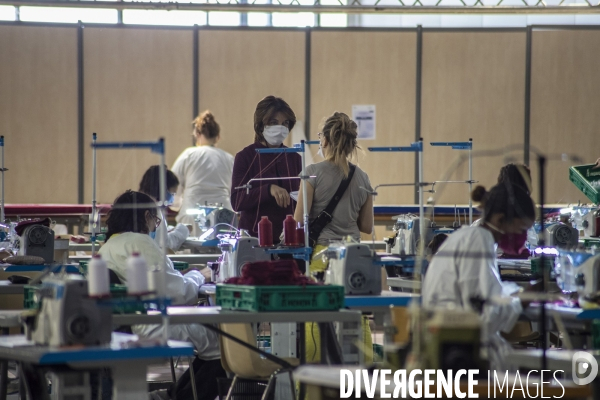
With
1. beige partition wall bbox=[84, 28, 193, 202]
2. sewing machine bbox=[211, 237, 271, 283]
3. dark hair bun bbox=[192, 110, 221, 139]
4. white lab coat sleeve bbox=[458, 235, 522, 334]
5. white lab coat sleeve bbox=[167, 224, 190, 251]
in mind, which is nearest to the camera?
white lab coat sleeve bbox=[458, 235, 522, 334]

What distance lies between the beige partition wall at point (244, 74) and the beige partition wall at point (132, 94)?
221 millimetres

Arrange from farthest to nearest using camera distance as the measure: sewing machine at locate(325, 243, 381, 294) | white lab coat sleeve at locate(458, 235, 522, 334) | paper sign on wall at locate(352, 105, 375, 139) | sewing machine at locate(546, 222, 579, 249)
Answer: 1. paper sign on wall at locate(352, 105, 375, 139)
2. sewing machine at locate(546, 222, 579, 249)
3. sewing machine at locate(325, 243, 381, 294)
4. white lab coat sleeve at locate(458, 235, 522, 334)

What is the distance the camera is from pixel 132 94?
8.99m

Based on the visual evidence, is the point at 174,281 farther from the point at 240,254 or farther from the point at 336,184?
the point at 336,184

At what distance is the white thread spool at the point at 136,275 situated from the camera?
262 cm

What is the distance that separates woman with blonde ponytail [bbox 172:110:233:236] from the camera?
280 inches

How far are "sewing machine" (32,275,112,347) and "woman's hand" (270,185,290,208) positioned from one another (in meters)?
2.05

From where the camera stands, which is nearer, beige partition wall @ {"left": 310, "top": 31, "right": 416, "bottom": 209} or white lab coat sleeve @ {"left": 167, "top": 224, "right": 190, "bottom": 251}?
white lab coat sleeve @ {"left": 167, "top": 224, "right": 190, "bottom": 251}

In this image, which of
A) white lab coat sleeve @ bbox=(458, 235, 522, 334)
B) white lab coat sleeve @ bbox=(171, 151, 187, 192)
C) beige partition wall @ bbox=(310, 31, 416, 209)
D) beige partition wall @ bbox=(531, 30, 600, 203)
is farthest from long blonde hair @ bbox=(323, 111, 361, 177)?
beige partition wall @ bbox=(531, 30, 600, 203)

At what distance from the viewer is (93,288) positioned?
2582 mm

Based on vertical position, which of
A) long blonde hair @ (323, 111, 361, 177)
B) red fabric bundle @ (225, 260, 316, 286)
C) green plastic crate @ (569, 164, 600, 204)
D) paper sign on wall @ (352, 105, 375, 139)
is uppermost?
paper sign on wall @ (352, 105, 375, 139)

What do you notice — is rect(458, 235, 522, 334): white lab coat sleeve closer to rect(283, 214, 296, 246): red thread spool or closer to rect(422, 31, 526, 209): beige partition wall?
rect(283, 214, 296, 246): red thread spool

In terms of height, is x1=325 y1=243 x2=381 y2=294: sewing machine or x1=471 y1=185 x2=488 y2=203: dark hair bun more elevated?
Result: x1=471 y1=185 x2=488 y2=203: dark hair bun

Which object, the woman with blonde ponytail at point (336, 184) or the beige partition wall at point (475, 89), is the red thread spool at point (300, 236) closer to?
the woman with blonde ponytail at point (336, 184)
